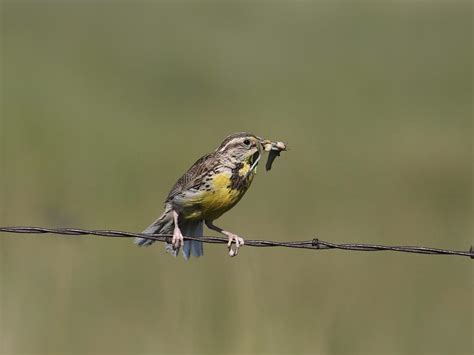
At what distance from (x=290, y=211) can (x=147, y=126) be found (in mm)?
3753

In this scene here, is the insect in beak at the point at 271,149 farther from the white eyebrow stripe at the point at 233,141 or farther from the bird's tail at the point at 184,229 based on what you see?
the bird's tail at the point at 184,229

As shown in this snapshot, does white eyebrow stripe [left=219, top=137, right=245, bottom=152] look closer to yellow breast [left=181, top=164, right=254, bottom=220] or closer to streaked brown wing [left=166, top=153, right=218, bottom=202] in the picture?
streaked brown wing [left=166, top=153, right=218, bottom=202]

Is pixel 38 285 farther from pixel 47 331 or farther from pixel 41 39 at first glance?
pixel 41 39

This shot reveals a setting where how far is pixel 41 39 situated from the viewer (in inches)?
654

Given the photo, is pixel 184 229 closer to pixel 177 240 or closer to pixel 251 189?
pixel 177 240

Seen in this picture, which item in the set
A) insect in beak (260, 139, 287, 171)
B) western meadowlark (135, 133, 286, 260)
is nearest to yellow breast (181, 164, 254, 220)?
western meadowlark (135, 133, 286, 260)

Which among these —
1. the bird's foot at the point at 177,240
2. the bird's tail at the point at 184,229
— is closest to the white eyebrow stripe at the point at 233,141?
the bird's tail at the point at 184,229

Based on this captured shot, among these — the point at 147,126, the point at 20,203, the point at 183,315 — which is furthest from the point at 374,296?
the point at 147,126

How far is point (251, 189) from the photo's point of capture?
9445mm

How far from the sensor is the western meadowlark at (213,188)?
5.32 metres

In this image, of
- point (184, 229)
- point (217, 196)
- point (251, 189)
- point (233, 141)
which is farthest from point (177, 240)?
point (251, 189)

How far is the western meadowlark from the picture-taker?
17.4ft

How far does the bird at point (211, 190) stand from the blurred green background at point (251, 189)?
0.99m

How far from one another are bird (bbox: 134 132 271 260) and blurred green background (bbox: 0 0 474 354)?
3.26ft
